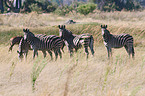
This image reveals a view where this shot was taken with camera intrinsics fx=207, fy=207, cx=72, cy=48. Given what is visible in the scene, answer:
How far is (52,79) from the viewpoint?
4.97 m

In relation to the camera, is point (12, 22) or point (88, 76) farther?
point (12, 22)

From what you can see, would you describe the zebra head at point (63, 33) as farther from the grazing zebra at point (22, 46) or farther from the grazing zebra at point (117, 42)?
the grazing zebra at point (117, 42)

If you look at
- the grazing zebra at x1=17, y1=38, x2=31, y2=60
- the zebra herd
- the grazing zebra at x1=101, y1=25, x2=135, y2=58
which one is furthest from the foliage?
the grazing zebra at x1=17, y1=38, x2=31, y2=60

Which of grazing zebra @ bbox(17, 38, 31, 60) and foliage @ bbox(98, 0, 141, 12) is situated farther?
foliage @ bbox(98, 0, 141, 12)

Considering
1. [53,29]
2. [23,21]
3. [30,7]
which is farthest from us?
[30,7]

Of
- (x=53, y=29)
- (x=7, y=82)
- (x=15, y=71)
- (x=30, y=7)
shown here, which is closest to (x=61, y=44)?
(x=15, y=71)

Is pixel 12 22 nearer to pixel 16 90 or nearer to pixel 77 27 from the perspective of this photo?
pixel 77 27

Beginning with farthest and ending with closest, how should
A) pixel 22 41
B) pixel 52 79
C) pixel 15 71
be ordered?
pixel 22 41
pixel 15 71
pixel 52 79

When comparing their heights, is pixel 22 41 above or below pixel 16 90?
above

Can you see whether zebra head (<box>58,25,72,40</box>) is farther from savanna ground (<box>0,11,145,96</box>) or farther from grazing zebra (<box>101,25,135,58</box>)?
grazing zebra (<box>101,25,135,58</box>)

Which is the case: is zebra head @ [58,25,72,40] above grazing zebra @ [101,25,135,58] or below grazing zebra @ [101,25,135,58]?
above

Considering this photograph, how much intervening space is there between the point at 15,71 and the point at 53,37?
1.87 metres

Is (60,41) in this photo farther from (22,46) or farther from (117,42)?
(117,42)

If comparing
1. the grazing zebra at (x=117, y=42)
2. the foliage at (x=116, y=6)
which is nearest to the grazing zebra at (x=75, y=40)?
the grazing zebra at (x=117, y=42)
